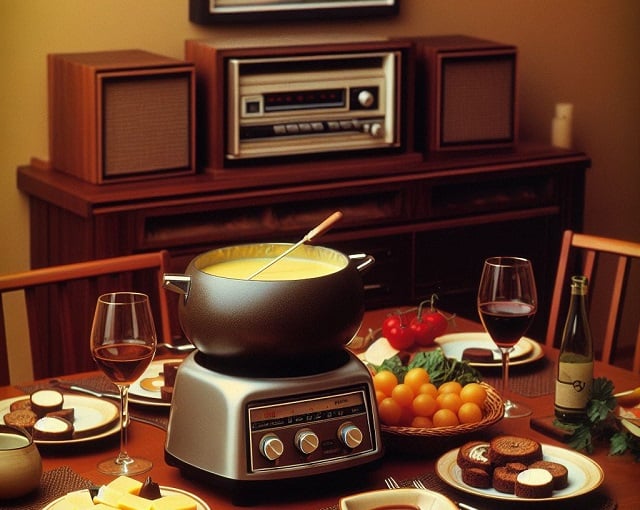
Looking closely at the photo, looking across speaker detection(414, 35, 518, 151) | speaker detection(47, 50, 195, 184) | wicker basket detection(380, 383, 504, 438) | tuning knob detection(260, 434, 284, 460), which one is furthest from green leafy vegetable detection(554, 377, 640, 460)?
speaker detection(414, 35, 518, 151)

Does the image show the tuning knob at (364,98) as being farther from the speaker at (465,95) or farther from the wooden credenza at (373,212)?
the speaker at (465,95)

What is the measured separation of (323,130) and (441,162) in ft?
1.35

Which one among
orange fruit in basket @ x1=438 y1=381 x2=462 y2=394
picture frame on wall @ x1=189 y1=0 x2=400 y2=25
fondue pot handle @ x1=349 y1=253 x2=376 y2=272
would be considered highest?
picture frame on wall @ x1=189 y1=0 x2=400 y2=25

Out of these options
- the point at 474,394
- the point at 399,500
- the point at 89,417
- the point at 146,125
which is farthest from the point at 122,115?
the point at 399,500

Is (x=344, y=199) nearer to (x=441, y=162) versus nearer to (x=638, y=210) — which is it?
(x=441, y=162)

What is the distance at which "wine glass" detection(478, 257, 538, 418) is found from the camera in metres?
1.71

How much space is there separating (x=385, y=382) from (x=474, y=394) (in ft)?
0.41

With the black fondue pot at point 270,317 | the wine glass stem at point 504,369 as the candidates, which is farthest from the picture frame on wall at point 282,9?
the black fondue pot at point 270,317

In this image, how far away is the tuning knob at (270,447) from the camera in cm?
142

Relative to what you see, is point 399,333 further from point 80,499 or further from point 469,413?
point 80,499

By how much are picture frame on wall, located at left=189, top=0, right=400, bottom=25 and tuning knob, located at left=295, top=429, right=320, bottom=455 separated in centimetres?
225

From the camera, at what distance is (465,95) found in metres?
3.62

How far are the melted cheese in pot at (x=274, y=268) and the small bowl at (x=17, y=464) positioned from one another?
33 centimetres

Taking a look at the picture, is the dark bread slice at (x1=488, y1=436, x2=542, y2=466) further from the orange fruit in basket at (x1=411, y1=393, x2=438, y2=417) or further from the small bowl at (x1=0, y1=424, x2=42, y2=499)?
the small bowl at (x1=0, y1=424, x2=42, y2=499)
